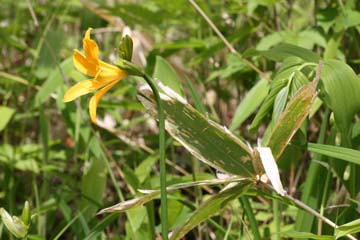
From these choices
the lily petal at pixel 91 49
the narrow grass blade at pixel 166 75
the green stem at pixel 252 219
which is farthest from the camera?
the narrow grass blade at pixel 166 75

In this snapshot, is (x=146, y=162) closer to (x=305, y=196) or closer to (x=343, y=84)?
(x=305, y=196)

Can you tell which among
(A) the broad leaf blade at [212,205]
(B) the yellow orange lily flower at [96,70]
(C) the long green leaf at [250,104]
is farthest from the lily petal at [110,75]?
(C) the long green leaf at [250,104]

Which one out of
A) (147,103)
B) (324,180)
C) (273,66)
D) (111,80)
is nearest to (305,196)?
(324,180)

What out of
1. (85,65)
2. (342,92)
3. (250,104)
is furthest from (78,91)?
(250,104)

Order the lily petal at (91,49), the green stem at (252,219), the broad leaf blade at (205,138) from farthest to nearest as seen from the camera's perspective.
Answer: the green stem at (252,219) < the broad leaf blade at (205,138) < the lily petal at (91,49)

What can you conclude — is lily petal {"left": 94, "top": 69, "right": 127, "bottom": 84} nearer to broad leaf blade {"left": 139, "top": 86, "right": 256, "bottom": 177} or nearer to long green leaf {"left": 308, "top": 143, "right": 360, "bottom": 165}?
broad leaf blade {"left": 139, "top": 86, "right": 256, "bottom": 177}

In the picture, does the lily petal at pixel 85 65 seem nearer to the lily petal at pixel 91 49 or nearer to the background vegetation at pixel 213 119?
the lily petal at pixel 91 49

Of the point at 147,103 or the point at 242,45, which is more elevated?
the point at 147,103

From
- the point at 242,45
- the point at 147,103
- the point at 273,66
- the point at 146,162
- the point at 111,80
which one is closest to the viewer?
the point at 111,80

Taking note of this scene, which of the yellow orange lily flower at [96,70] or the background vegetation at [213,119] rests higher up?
the yellow orange lily flower at [96,70]
